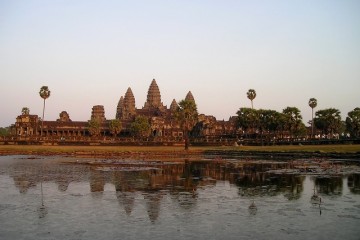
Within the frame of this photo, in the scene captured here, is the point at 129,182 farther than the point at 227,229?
Yes

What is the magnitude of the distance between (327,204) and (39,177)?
891 inches

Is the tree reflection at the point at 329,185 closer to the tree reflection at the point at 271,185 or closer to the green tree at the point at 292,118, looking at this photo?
the tree reflection at the point at 271,185

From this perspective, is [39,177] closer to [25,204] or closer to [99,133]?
[25,204]

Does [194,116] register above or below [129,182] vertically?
above

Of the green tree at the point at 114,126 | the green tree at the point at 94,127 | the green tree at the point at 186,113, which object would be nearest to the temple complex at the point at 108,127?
the green tree at the point at 94,127

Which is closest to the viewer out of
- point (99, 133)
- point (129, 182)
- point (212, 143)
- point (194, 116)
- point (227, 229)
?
point (227, 229)

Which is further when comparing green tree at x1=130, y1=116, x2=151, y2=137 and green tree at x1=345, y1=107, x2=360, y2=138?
green tree at x1=130, y1=116, x2=151, y2=137

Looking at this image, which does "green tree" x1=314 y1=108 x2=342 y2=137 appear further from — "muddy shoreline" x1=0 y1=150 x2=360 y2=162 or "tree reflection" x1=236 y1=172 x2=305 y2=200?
"tree reflection" x1=236 y1=172 x2=305 y2=200

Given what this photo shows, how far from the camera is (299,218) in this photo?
1744 centimetres

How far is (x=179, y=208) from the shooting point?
19.7 metres

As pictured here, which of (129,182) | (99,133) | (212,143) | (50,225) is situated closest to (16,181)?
(129,182)

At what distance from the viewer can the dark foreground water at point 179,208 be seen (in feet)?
49.4

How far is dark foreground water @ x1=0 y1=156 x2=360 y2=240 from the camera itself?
1507cm

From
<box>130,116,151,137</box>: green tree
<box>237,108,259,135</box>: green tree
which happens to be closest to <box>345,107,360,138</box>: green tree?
<box>237,108,259,135</box>: green tree
